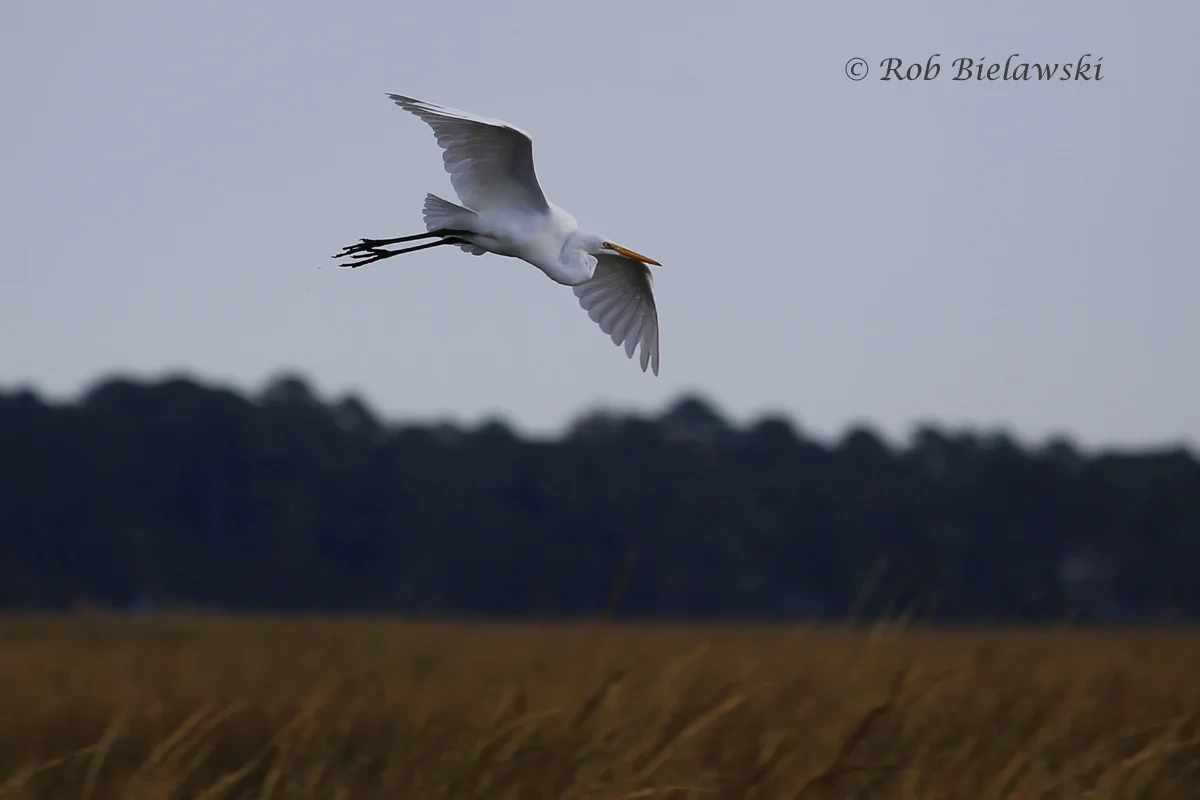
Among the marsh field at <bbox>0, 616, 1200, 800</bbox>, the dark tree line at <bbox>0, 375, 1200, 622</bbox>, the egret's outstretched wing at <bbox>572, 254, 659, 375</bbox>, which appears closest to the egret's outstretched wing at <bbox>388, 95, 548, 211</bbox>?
the egret's outstretched wing at <bbox>572, 254, 659, 375</bbox>

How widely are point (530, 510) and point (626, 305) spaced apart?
4691cm

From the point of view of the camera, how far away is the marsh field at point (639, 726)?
4195 mm

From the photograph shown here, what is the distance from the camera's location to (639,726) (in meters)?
4.53

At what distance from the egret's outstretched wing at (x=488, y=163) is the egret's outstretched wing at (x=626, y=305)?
810 millimetres

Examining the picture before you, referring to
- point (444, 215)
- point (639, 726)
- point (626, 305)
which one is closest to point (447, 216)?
point (444, 215)

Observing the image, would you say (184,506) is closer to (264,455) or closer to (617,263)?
(264,455)

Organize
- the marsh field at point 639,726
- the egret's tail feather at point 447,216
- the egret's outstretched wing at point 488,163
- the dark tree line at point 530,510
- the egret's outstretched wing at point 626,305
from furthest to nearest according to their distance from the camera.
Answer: the dark tree line at point 530,510
the egret's outstretched wing at point 626,305
the egret's tail feather at point 447,216
the egret's outstretched wing at point 488,163
the marsh field at point 639,726

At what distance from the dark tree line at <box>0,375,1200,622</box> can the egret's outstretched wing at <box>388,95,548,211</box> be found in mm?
38786

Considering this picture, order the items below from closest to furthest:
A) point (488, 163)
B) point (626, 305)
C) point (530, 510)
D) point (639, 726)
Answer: point (639, 726), point (488, 163), point (626, 305), point (530, 510)

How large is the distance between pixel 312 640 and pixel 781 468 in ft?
142

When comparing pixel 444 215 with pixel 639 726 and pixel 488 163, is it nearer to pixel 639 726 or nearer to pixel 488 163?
pixel 488 163

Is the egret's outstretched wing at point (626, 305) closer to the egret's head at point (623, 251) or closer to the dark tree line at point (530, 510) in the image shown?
the egret's head at point (623, 251)

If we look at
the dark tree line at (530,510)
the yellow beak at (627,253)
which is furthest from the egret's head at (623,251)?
the dark tree line at (530,510)

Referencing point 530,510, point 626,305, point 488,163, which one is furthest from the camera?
point 530,510
